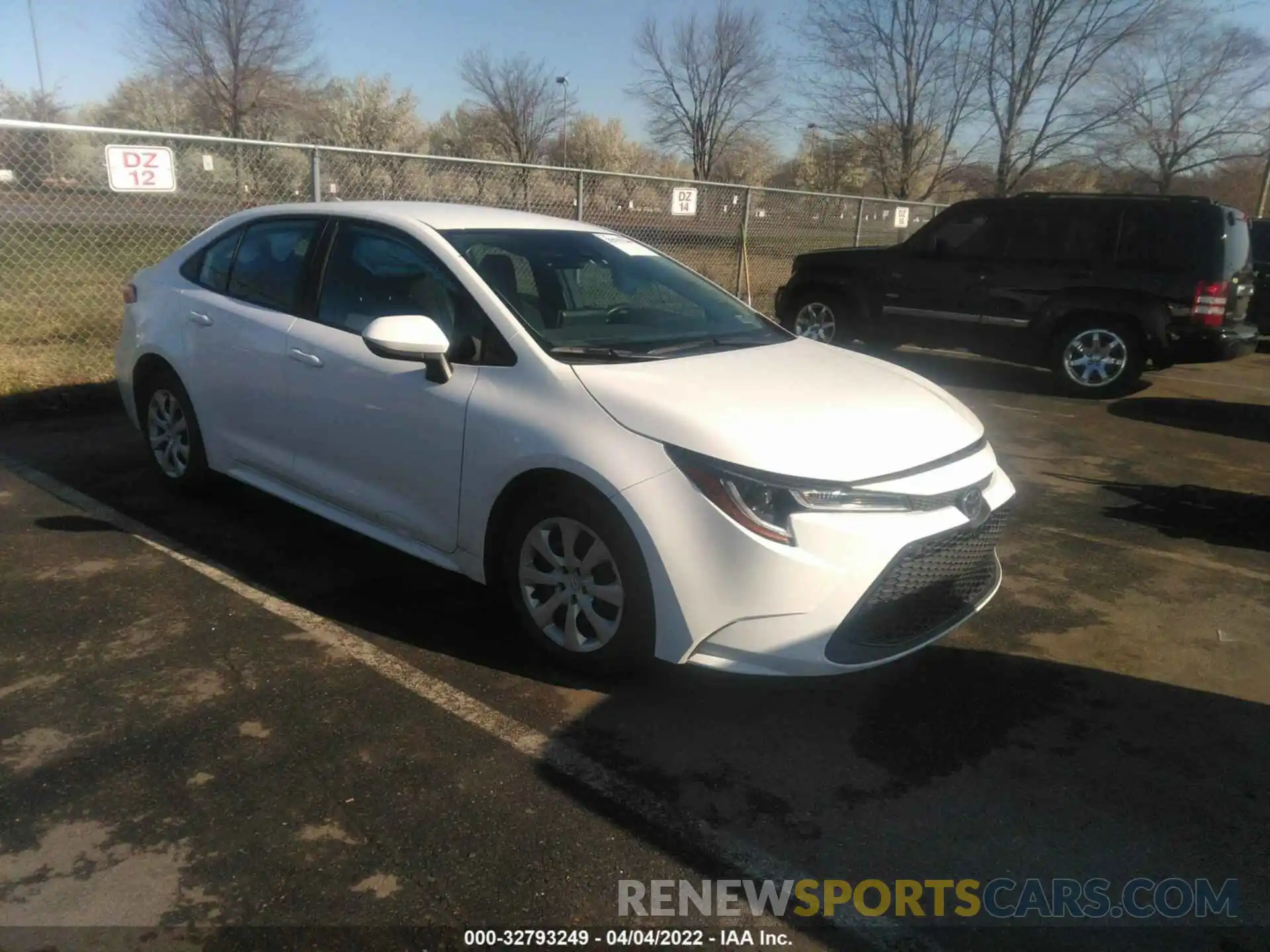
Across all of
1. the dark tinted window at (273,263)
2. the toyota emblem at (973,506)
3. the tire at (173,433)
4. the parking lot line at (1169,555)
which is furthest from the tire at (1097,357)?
the tire at (173,433)

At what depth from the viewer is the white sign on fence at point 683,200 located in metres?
11.2

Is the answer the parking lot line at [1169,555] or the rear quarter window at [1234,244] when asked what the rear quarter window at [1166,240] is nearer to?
the rear quarter window at [1234,244]

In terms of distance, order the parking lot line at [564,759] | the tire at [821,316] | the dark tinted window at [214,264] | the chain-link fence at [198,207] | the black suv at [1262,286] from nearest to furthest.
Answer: the parking lot line at [564,759], the dark tinted window at [214,264], the chain-link fence at [198,207], the tire at [821,316], the black suv at [1262,286]

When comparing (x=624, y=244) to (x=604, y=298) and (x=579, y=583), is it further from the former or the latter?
(x=579, y=583)

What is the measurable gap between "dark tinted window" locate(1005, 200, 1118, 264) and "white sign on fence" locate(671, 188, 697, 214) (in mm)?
3710

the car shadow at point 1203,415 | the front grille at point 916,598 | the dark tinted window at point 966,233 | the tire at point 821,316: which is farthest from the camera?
→ the tire at point 821,316

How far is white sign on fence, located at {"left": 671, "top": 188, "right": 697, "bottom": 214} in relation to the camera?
36.8 ft

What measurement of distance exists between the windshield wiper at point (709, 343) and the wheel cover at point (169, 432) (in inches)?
108

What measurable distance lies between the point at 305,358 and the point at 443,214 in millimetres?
881

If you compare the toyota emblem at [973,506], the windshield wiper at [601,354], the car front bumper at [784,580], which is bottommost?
the car front bumper at [784,580]

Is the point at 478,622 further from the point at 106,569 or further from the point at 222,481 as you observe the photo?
the point at 222,481

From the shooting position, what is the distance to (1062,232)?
917 centimetres

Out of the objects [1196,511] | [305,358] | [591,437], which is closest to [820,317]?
[1196,511]

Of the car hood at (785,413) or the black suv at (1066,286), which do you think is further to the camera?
the black suv at (1066,286)
